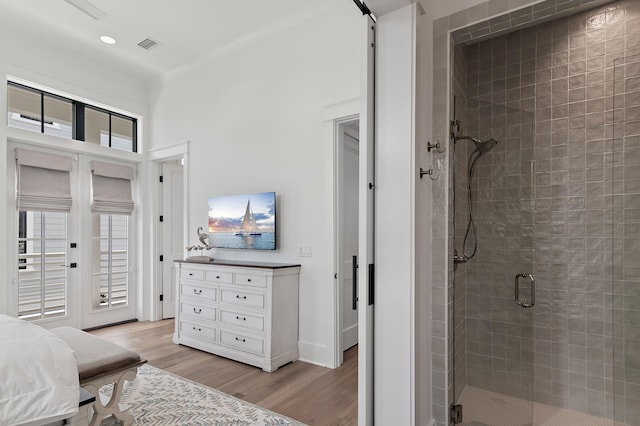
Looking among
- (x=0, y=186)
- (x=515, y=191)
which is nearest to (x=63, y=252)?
(x=0, y=186)

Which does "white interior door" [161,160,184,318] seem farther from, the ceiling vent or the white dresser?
the ceiling vent

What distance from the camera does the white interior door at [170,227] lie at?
5.23 m

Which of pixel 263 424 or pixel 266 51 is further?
pixel 266 51

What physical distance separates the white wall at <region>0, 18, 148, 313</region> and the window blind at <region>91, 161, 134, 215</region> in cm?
85

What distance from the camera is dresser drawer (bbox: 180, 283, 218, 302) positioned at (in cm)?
368

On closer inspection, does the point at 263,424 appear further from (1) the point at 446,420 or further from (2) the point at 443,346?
(2) the point at 443,346

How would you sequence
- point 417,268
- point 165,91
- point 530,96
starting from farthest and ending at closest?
1. point 165,91
2. point 530,96
3. point 417,268

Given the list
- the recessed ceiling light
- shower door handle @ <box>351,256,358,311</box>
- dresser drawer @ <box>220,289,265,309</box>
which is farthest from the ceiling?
dresser drawer @ <box>220,289,265,309</box>

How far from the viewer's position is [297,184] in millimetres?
3596

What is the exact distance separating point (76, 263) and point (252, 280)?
2.71m

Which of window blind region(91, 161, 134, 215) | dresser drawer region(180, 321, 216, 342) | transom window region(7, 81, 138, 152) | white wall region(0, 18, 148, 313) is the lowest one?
dresser drawer region(180, 321, 216, 342)

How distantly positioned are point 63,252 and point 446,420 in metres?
4.65

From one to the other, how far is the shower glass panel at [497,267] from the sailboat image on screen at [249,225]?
7.20ft

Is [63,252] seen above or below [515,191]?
below
